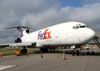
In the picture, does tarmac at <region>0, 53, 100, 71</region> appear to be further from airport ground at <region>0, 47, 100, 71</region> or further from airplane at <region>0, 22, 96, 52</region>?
airplane at <region>0, 22, 96, 52</region>

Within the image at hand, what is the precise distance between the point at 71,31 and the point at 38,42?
8365 mm

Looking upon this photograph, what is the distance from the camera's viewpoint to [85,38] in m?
15.7

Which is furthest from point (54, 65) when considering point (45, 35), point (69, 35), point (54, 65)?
point (45, 35)

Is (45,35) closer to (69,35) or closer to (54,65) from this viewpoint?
(69,35)

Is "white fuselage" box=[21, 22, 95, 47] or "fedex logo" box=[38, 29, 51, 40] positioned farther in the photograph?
"fedex logo" box=[38, 29, 51, 40]

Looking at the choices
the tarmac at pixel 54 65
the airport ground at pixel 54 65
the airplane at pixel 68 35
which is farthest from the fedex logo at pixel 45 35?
the tarmac at pixel 54 65

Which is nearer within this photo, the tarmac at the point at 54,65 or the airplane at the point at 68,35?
the tarmac at the point at 54,65

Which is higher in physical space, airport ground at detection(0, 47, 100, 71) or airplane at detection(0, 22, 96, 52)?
airplane at detection(0, 22, 96, 52)

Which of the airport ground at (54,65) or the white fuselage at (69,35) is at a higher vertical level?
the white fuselage at (69,35)

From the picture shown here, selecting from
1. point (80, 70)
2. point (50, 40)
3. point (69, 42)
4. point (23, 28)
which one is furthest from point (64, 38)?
point (23, 28)

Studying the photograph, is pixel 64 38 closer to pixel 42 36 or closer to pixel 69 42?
pixel 69 42

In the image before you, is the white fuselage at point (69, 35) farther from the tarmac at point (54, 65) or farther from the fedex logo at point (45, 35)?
the tarmac at point (54, 65)

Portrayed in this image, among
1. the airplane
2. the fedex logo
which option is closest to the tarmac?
the airplane

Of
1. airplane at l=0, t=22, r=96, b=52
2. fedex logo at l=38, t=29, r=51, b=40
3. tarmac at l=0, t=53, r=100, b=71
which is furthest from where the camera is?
fedex logo at l=38, t=29, r=51, b=40
